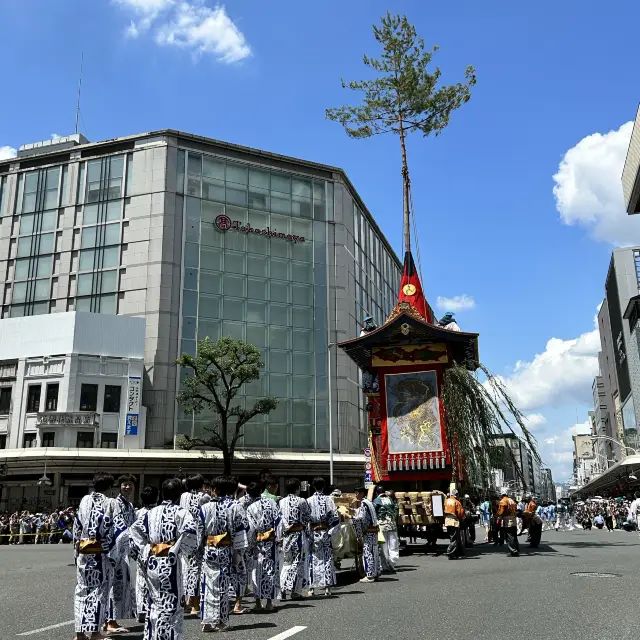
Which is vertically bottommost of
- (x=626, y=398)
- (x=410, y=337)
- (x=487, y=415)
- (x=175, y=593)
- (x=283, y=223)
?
(x=175, y=593)

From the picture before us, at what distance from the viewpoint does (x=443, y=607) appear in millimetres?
8641

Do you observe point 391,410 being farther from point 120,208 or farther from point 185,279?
point 120,208

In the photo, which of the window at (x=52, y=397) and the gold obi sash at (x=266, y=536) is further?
the window at (x=52, y=397)

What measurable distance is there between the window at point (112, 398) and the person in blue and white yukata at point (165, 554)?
36.8 m

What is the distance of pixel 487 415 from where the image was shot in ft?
61.7

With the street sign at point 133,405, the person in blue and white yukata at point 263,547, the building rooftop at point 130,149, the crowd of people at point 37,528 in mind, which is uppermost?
the building rooftop at point 130,149

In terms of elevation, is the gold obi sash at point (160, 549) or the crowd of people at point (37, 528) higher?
the gold obi sash at point (160, 549)

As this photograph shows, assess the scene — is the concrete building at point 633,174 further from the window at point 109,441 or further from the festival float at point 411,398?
the window at point 109,441

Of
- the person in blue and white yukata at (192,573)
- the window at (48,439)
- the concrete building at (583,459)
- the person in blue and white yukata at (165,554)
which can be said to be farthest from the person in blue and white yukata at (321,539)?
the concrete building at (583,459)

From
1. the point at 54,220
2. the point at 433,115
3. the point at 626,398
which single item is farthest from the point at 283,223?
the point at 626,398

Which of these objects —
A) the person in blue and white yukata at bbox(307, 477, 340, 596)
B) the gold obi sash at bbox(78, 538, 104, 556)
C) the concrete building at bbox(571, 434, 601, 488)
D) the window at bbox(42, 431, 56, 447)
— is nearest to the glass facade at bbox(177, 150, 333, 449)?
the window at bbox(42, 431, 56, 447)

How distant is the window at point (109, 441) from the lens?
4100 centimetres

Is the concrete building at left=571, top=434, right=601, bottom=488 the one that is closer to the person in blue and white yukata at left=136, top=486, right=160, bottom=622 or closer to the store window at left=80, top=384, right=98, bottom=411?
the store window at left=80, top=384, right=98, bottom=411

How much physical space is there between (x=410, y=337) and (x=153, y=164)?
121 ft
